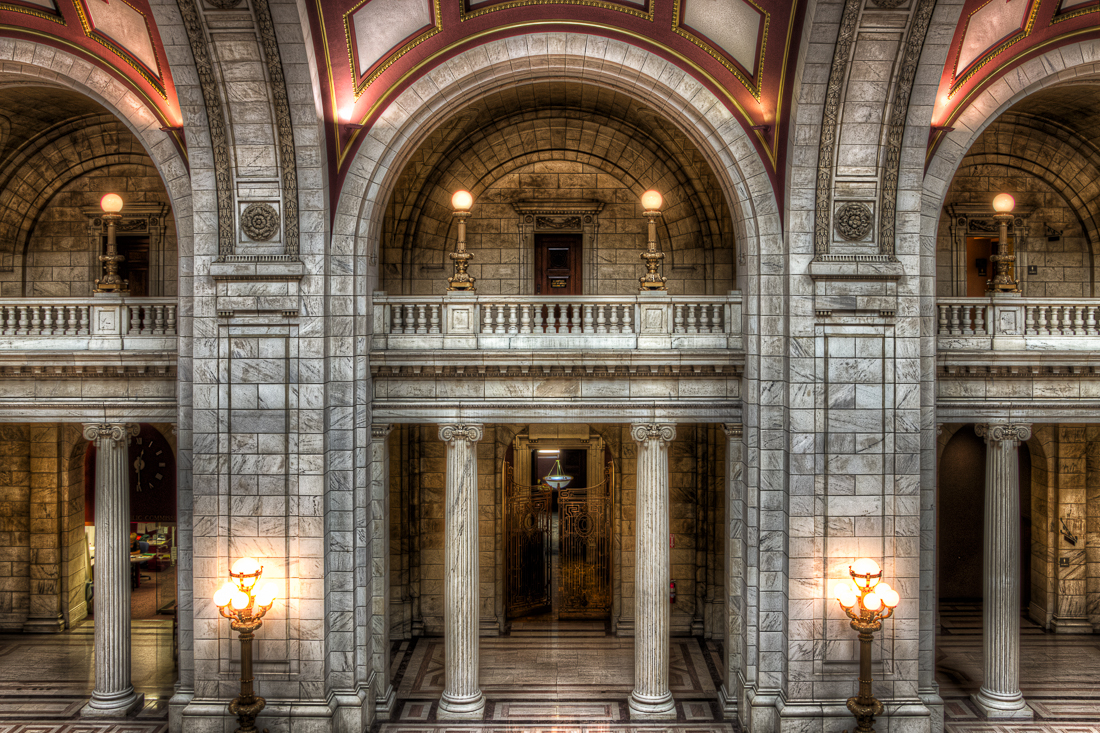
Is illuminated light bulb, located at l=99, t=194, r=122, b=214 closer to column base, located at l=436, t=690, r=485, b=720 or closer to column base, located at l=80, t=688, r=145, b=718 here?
column base, located at l=80, t=688, r=145, b=718

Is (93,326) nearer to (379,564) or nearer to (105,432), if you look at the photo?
(105,432)

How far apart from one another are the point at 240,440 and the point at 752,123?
836 centimetres

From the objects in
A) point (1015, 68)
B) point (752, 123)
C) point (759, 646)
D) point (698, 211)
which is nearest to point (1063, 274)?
point (1015, 68)

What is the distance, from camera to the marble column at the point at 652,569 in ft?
38.7

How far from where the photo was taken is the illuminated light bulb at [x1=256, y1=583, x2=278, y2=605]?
1069 cm

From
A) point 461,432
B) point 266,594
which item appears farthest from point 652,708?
point 266,594

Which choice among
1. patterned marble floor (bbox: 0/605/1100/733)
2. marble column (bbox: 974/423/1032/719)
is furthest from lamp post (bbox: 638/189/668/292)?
patterned marble floor (bbox: 0/605/1100/733)

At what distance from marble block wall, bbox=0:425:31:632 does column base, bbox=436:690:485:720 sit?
9.34 m

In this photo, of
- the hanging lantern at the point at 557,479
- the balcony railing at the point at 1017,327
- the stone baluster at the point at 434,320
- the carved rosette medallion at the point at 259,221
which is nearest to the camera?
the carved rosette medallion at the point at 259,221

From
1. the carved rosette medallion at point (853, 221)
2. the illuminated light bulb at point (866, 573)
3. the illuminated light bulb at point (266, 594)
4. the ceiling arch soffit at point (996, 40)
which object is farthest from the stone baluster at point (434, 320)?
the ceiling arch soffit at point (996, 40)

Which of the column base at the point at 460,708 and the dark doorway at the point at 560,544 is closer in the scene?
the column base at the point at 460,708

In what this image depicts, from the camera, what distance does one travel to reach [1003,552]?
1181cm

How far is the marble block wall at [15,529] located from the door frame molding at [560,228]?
10132 millimetres

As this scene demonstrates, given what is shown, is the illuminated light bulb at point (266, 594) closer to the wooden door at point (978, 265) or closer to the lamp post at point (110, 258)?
the lamp post at point (110, 258)
